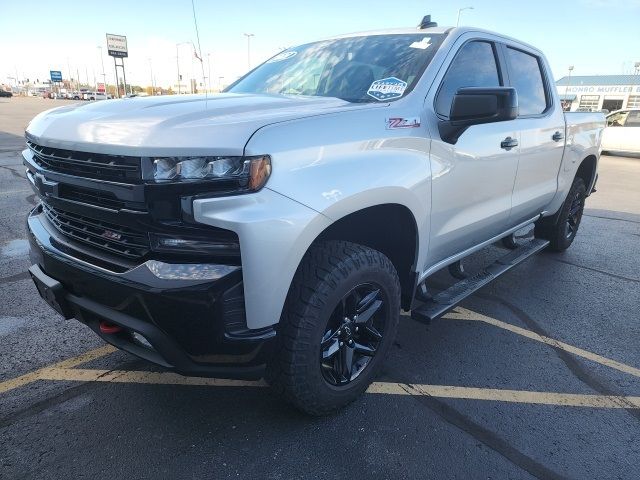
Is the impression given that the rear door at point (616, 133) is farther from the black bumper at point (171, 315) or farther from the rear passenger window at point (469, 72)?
the black bumper at point (171, 315)

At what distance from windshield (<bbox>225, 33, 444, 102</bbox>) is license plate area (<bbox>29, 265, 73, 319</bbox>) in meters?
1.75

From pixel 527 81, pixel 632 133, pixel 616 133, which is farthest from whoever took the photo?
pixel 616 133

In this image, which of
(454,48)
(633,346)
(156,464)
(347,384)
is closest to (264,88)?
(454,48)

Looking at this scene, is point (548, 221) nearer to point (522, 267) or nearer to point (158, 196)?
point (522, 267)

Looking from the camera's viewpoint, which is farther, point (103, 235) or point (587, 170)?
point (587, 170)

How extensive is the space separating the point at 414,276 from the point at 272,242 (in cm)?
122

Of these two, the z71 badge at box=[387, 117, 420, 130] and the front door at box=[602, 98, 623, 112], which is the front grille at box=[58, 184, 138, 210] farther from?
the front door at box=[602, 98, 623, 112]

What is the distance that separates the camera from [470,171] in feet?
9.73

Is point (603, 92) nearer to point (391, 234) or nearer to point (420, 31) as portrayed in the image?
point (420, 31)

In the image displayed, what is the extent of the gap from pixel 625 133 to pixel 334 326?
18.4 metres

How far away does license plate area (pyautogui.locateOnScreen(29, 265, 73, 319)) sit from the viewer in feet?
7.16

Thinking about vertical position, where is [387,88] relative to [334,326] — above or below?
above

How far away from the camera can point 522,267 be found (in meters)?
5.08

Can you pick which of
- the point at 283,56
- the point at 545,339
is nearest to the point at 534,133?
the point at 545,339
